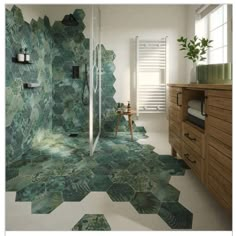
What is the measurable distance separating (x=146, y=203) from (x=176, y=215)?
0.85ft

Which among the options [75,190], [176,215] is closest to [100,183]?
[75,190]

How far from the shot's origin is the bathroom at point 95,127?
1811mm

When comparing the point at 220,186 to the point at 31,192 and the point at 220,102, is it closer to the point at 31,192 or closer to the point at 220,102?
the point at 220,102

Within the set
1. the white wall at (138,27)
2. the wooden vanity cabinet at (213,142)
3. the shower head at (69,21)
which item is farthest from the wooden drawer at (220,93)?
the shower head at (69,21)

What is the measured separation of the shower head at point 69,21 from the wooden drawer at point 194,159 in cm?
314

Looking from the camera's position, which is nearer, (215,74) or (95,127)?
(215,74)

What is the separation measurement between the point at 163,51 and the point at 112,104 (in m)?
1.29

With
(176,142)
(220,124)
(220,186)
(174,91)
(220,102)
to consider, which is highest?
(174,91)

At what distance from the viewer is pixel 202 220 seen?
1.70 m

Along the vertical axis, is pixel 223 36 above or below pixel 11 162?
above

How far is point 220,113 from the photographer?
1.58 metres
